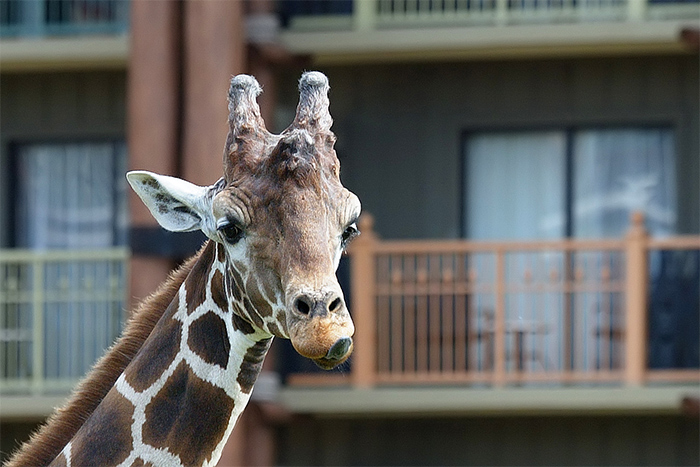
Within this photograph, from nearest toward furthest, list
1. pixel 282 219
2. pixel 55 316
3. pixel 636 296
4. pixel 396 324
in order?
Result: pixel 282 219 → pixel 636 296 → pixel 396 324 → pixel 55 316

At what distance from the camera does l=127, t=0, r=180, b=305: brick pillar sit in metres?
12.6

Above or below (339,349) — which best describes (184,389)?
below

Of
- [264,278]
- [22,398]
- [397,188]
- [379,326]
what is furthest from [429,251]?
[264,278]

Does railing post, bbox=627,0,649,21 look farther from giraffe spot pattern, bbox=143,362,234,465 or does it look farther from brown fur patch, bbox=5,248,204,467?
giraffe spot pattern, bbox=143,362,234,465

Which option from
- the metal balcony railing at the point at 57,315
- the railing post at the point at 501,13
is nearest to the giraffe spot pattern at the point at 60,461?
the metal balcony railing at the point at 57,315

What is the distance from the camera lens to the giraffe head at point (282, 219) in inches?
160

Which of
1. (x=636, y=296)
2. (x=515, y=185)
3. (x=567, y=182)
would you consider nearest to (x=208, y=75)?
(x=515, y=185)

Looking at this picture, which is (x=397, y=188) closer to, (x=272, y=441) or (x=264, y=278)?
(x=272, y=441)

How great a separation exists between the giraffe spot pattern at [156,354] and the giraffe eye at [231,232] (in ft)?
1.44

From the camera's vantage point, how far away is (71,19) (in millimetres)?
15227

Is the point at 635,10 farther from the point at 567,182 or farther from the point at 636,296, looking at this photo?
the point at 636,296

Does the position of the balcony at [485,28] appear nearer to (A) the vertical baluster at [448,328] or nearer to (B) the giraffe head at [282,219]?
(A) the vertical baluster at [448,328]

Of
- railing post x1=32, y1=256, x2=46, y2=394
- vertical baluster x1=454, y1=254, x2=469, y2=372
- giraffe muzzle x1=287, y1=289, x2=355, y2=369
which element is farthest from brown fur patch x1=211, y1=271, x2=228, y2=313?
railing post x1=32, y1=256, x2=46, y2=394

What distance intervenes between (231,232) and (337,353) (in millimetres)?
584
